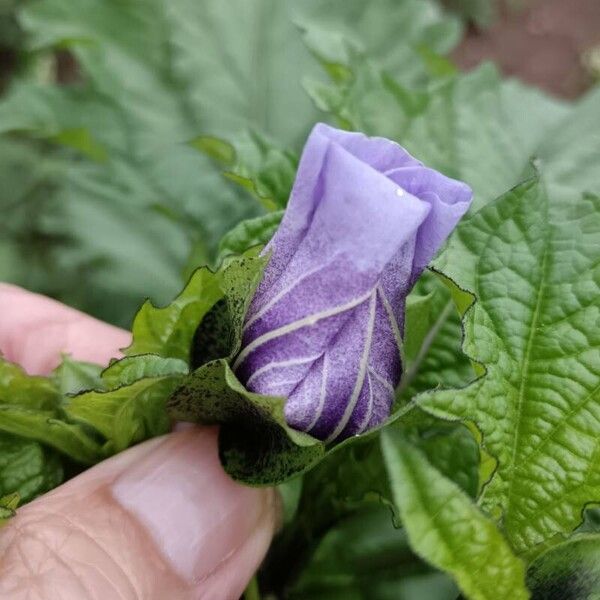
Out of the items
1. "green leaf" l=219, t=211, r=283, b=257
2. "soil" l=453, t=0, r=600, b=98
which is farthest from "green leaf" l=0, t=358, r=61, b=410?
"soil" l=453, t=0, r=600, b=98

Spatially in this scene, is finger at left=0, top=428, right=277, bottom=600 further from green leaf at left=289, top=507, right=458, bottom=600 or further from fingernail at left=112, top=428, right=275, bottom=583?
green leaf at left=289, top=507, right=458, bottom=600

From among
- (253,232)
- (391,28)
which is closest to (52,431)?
(253,232)

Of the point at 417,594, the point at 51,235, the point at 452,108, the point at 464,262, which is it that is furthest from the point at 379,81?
the point at 51,235

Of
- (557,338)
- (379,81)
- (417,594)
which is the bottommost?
(417,594)

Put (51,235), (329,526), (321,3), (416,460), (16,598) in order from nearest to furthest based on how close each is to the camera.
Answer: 1. (416,460)
2. (16,598)
3. (329,526)
4. (321,3)
5. (51,235)

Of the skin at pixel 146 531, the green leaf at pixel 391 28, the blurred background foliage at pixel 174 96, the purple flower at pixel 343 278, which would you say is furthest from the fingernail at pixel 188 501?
the green leaf at pixel 391 28

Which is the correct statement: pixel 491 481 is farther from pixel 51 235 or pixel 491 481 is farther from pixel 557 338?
pixel 51 235
